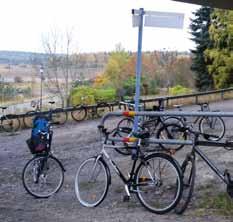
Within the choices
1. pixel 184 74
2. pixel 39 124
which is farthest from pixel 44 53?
pixel 39 124

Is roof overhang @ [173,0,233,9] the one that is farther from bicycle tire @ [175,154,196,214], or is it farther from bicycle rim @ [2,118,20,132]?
bicycle rim @ [2,118,20,132]

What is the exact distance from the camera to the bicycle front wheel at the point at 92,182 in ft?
17.3

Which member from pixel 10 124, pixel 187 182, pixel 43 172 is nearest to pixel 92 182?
pixel 43 172

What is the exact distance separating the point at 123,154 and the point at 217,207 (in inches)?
139

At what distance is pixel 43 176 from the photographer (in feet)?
20.4

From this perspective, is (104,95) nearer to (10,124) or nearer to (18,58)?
(18,58)

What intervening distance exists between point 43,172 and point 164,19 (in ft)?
9.42

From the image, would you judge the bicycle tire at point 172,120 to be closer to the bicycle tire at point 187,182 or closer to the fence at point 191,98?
the bicycle tire at point 187,182

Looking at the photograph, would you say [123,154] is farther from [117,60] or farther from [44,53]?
[117,60]

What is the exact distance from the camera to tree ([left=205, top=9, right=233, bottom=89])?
2502cm

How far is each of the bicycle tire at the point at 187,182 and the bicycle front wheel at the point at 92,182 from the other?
884 mm

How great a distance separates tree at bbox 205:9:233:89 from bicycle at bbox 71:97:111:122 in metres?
9.12

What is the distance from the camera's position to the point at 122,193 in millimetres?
5680

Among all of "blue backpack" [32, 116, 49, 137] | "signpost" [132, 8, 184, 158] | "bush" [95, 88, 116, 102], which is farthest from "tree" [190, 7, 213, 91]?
"blue backpack" [32, 116, 49, 137]
